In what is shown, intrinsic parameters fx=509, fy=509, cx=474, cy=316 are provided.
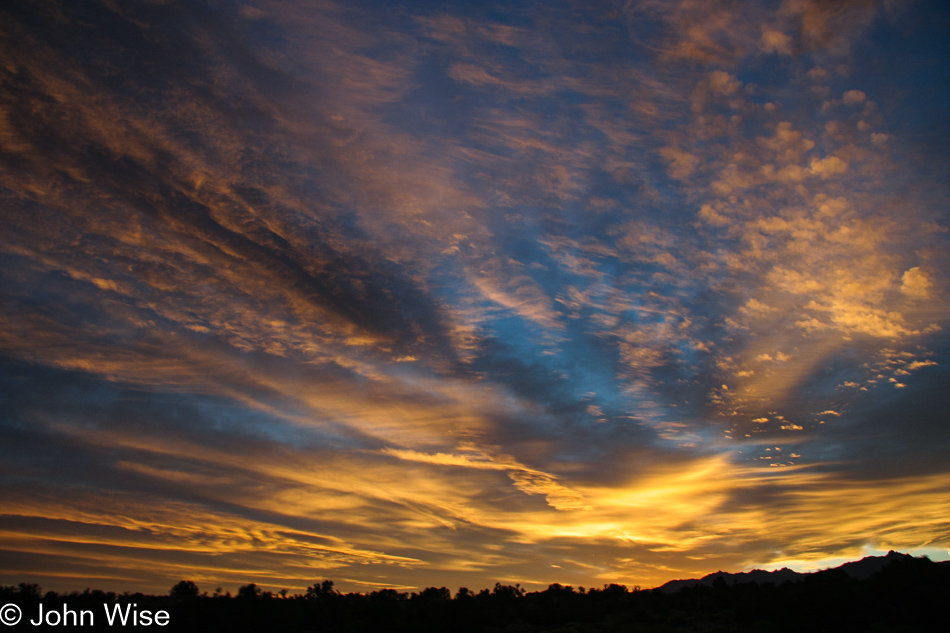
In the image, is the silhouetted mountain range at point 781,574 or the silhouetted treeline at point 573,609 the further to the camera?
the silhouetted mountain range at point 781,574

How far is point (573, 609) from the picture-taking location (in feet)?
110

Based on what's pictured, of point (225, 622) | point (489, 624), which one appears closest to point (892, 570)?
point (489, 624)

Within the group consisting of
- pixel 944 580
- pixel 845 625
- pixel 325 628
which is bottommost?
pixel 325 628

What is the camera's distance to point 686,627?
29.0 metres

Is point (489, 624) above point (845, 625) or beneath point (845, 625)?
beneath

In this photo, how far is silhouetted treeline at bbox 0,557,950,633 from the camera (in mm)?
26703

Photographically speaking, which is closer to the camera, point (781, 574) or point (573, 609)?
point (573, 609)

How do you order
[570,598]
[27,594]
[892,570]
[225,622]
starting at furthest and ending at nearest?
1. [570,598]
2. [892,570]
3. [27,594]
4. [225,622]

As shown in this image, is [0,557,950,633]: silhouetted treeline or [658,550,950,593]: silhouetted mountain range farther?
[658,550,950,593]: silhouetted mountain range

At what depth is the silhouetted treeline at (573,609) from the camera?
26.7m

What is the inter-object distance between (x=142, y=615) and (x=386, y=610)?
1350 cm

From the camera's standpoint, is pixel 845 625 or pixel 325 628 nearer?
pixel 845 625

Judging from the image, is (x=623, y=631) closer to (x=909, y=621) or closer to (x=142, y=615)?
(x=909, y=621)

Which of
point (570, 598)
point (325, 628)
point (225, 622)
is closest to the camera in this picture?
point (225, 622)
